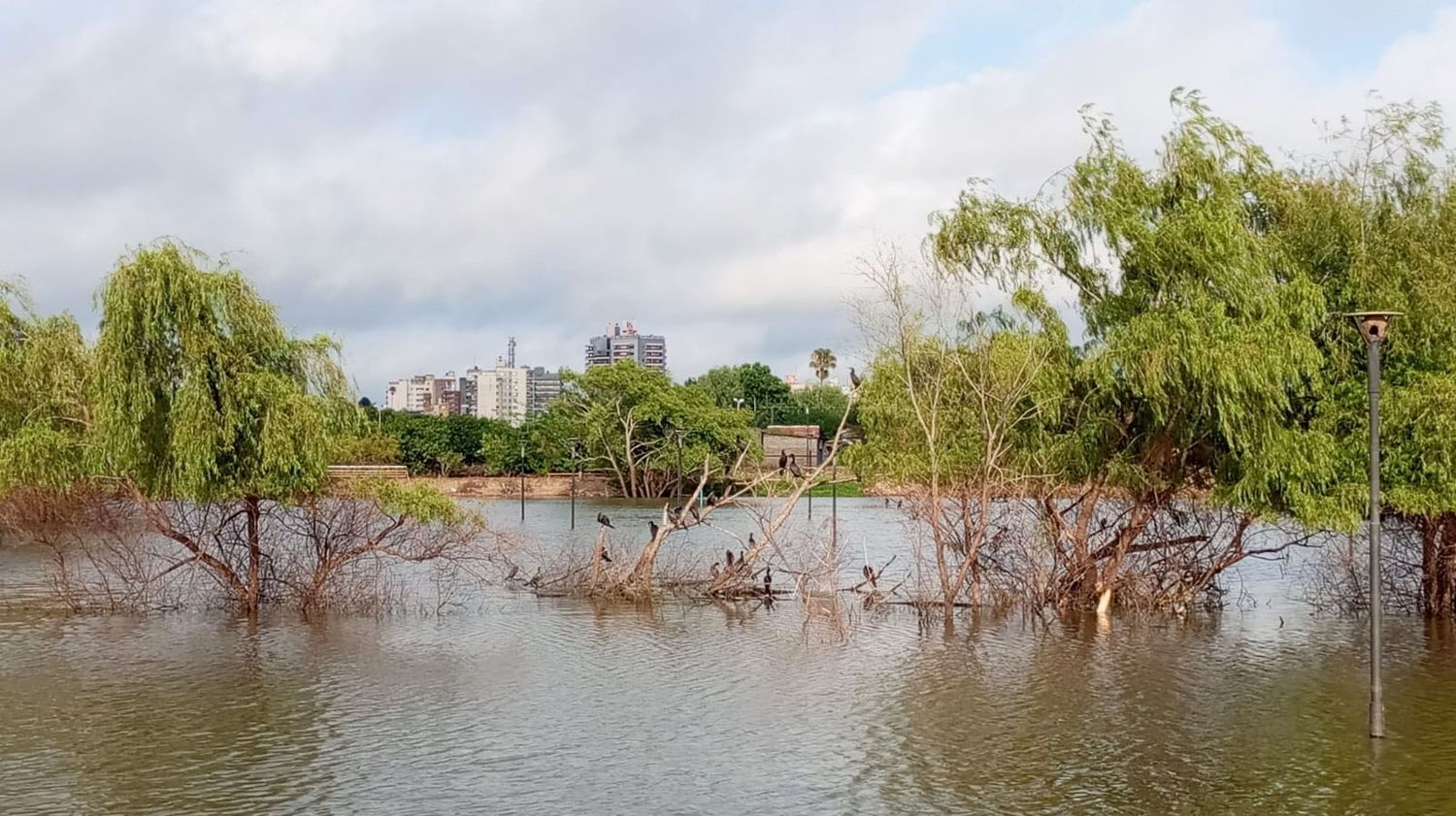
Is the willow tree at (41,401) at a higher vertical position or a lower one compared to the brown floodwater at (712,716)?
higher

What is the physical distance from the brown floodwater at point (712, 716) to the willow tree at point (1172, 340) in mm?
2627

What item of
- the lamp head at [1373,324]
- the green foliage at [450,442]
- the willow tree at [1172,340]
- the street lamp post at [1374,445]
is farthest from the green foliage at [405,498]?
the green foliage at [450,442]

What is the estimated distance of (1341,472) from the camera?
2258 cm

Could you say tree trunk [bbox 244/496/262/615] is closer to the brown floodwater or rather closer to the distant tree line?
the brown floodwater

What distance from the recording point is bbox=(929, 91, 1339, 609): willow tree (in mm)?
22297

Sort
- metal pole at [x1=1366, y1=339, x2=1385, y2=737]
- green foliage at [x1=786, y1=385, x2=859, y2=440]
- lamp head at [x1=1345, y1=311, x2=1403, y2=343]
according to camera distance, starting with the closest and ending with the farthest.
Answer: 1. lamp head at [x1=1345, y1=311, x2=1403, y2=343]
2. metal pole at [x1=1366, y1=339, x2=1385, y2=737]
3. green foliage at [x1=786, y1=385, x2=859, y2=440]

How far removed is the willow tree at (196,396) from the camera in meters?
23.5

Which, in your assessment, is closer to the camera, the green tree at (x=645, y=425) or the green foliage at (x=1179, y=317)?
the green foliage at (x=1179, y=317)

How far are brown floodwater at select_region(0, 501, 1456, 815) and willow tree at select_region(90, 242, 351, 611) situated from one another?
2.86m

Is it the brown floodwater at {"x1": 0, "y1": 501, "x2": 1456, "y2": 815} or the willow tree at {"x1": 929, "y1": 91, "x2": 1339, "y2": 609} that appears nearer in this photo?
the brown floodwater at {"x1": 0, "y1": 501, "x2": 1456, "y2": 815}

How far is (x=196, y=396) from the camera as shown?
23703 millimetres

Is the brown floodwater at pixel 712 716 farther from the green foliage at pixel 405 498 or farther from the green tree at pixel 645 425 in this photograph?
the green tree at pixel 645 425

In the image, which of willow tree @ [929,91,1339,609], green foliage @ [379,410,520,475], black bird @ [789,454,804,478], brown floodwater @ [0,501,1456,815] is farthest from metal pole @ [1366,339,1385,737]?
green foliage @ [379,410,520,475]

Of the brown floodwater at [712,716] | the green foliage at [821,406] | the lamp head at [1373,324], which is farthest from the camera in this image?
the green foliage at [821,406]
